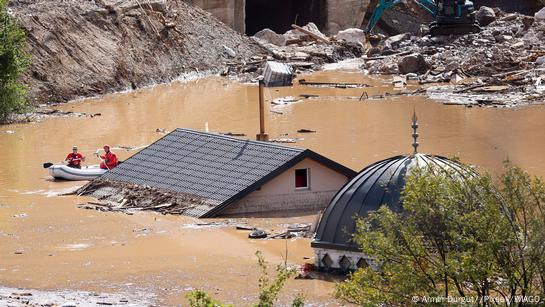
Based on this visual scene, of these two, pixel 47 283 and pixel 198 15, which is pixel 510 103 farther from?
pixel 47 283

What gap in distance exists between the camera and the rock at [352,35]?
62.2 metres

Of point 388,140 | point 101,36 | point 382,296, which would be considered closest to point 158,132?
point 388,140

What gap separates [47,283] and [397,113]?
24146 millimetres

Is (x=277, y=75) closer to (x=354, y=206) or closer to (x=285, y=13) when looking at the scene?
(x=285, y=13)

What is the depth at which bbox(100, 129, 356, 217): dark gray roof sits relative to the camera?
24.5 m

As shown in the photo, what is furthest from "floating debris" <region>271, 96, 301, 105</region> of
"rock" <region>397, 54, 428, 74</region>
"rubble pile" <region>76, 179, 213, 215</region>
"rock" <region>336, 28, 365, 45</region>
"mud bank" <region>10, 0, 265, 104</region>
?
"rubble pile" <region>76, 179, 213, 215</region>

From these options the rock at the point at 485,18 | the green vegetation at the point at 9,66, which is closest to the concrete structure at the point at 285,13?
the rock at the point at 485,18

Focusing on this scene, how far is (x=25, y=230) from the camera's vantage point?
23.8m

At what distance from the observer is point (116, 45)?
171 feet

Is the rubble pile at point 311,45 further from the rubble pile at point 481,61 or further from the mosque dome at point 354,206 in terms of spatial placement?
the mosque dome at point 354,206

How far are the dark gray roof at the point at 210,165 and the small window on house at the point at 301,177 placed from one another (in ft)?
1.06

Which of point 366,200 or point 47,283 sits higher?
point 366,200

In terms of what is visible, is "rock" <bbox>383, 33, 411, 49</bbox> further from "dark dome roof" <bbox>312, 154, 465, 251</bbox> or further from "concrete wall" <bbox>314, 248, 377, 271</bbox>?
"concrete wall" <bbox>314, 248, 377, 271</bbox>

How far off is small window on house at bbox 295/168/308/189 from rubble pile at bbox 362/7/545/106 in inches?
785
